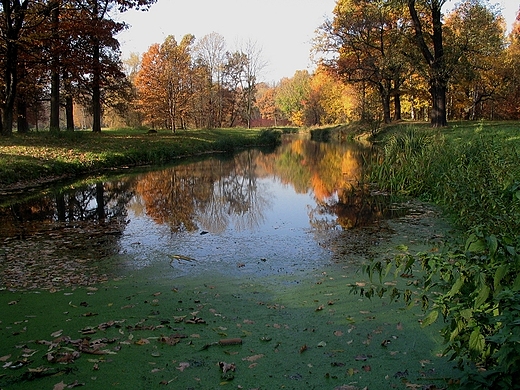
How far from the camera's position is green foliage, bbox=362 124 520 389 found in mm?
1922

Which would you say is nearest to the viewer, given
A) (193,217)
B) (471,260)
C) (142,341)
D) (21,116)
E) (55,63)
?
(471,260)

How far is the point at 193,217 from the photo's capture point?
8.71 m

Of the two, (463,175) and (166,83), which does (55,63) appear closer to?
(166,83)

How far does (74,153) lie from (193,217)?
9156 mm

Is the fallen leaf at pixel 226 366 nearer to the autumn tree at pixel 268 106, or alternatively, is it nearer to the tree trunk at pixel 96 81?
the tree trunk at pixel 96 81

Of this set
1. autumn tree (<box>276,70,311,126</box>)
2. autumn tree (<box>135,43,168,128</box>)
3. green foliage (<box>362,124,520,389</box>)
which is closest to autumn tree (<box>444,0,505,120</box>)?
green foliage (<box>362,124,520,389</box>)

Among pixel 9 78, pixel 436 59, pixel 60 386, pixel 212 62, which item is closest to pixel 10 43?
pixel 9 78

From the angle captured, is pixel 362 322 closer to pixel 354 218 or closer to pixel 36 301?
pixel 36 301

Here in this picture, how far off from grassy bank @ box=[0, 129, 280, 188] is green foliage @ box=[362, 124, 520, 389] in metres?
10.0

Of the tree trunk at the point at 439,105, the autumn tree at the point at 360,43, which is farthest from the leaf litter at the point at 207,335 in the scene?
the autumn tree at the point at 360,43

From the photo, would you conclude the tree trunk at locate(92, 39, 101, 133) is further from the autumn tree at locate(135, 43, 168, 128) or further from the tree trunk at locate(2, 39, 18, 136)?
the autumn tree at locate(135, 43, 168, 128)

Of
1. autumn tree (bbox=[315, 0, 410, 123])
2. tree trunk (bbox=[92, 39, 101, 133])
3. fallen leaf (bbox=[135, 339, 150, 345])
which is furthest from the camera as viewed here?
autumn tree (bbox=[315, 0, 410, 123])

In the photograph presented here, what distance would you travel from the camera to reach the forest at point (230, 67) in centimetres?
1839

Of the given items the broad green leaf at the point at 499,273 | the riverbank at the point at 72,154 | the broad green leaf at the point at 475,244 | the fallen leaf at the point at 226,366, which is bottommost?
the fallen leaf at the point at 226,366
